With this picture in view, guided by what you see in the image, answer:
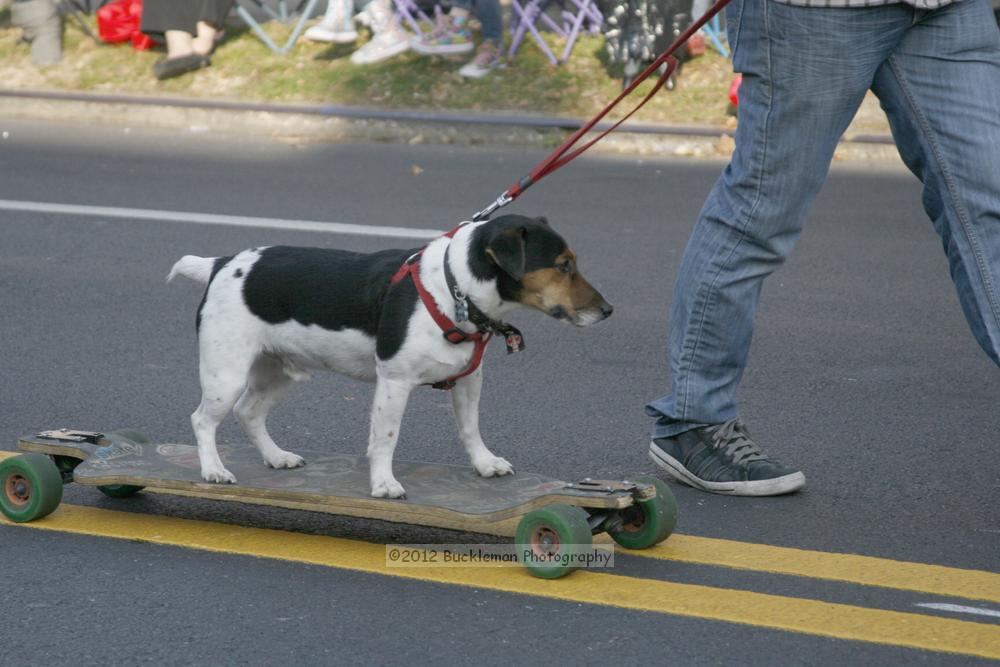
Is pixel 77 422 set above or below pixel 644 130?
above

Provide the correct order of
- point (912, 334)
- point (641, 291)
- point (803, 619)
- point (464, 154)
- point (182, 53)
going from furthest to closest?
point (182, 53) < point (464, 154) < point (641, 291) < point (912, 334) < point (803, 619)

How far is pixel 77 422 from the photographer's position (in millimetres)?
4875

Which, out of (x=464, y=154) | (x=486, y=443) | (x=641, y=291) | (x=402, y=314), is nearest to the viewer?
(x=402, y=314)

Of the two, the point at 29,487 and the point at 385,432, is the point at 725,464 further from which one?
the point at 29,487

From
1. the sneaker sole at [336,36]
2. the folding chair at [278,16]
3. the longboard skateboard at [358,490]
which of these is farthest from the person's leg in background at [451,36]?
the longboard skateboard at [358,490]

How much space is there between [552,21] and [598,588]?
10748mm

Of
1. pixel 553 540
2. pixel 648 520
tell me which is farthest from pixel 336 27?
pixel 553 540

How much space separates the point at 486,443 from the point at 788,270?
3.05 meters

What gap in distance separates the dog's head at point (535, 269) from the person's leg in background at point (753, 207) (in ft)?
1.98

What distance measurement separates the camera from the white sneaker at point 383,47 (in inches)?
523

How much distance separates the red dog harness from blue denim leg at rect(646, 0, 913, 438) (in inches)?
30.1

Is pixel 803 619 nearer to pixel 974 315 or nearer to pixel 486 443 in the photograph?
→ pixel 974 315

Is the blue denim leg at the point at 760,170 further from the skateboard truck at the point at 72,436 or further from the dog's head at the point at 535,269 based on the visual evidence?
the skateboard truck at the point at 72,436

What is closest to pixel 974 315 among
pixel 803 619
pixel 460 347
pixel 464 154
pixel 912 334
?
pixel 803 619
